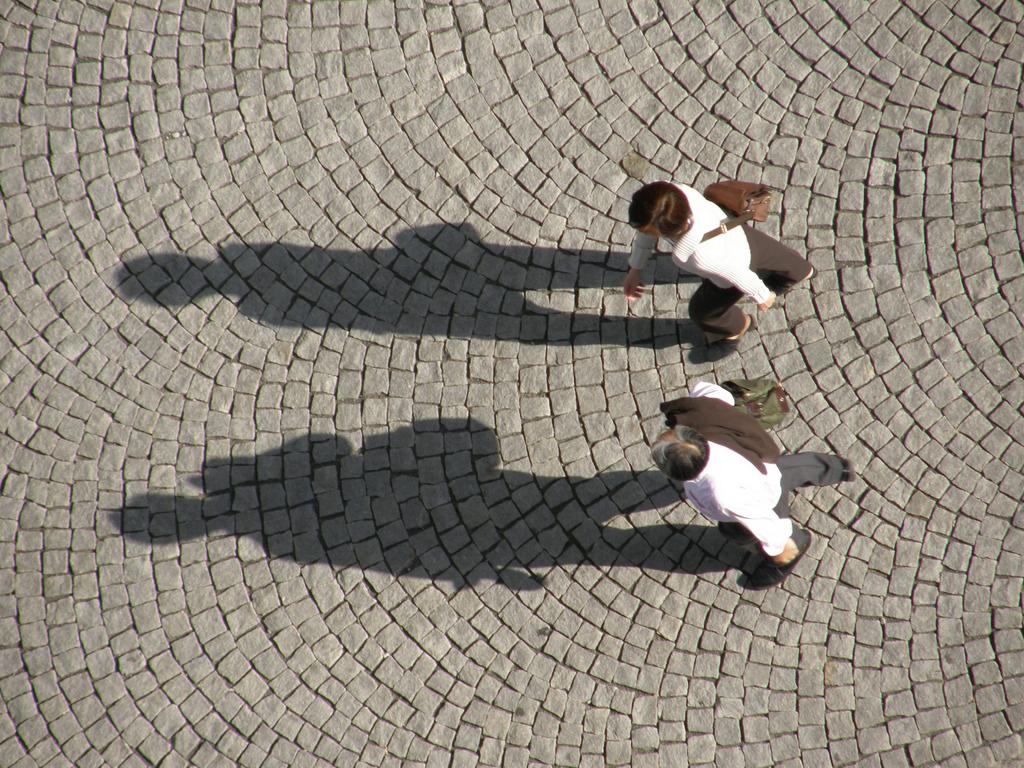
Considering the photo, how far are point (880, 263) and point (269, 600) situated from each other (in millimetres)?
4650

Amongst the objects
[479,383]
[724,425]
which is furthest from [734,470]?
[479,383]

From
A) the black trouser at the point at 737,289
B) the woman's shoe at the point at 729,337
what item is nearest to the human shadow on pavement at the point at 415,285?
the woman's shoe at the point at 729,337

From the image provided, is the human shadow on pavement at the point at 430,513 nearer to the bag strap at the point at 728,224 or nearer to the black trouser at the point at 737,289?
the black trouser at the point at 737,289

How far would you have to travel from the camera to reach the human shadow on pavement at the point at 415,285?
5.82 metres

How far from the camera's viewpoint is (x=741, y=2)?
6.08m

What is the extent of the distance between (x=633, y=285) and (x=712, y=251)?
2.37 ft

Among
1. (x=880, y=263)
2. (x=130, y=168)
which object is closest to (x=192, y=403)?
(x=130, y=168)

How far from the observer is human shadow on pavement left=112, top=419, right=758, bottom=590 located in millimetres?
5438

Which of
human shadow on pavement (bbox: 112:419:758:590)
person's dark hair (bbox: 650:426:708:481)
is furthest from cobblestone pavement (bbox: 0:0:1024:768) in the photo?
person's dark hair (bbox: 650:426:708:481)

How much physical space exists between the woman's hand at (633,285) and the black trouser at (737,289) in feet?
1.18

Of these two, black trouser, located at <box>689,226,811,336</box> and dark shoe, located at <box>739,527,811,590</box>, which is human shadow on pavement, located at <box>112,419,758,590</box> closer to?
dark shoe, located at <box>739,527,811,590</box>

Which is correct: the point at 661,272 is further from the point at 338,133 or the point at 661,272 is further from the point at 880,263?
the point at 338,133

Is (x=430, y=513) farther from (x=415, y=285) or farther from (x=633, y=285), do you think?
(x=633, y=285)

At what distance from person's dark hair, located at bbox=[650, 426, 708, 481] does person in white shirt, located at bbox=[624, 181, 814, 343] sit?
3.34ft
